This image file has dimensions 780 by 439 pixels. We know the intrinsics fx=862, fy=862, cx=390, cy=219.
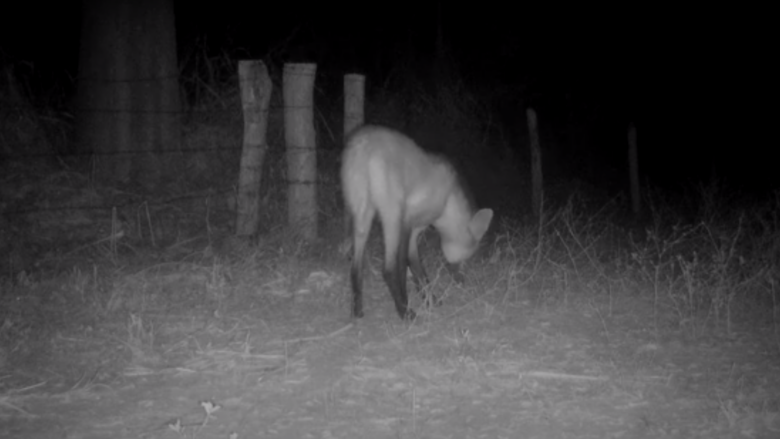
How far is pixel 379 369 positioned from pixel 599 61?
17458mm

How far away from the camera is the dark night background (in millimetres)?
19172

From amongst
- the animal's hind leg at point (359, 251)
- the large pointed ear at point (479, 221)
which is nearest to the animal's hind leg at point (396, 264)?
the animal's hind leg at point (359, 251)

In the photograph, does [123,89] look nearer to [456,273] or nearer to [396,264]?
[456,273]

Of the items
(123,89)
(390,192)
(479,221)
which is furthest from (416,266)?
(123,89)

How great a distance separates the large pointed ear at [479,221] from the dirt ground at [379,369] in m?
0.62

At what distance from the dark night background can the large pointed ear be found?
11.1 m

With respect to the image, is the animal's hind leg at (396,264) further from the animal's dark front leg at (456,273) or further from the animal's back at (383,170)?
the animal's dark front leg at (456,273)

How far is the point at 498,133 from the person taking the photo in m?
16.4

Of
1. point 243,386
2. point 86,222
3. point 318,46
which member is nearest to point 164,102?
point 86,222

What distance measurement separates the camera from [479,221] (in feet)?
24.2

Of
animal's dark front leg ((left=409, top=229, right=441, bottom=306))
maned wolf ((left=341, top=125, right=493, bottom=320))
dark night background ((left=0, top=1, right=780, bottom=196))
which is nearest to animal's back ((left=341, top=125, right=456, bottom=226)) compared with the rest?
maned wolf ((left=341, top=125, right=493, bottom=320))

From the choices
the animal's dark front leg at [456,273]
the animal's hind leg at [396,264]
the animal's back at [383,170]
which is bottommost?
the animal's dark front leg at [456,273]

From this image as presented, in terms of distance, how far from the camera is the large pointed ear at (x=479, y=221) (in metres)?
7.32

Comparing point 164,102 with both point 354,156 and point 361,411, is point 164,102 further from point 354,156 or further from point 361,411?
point 361,411
